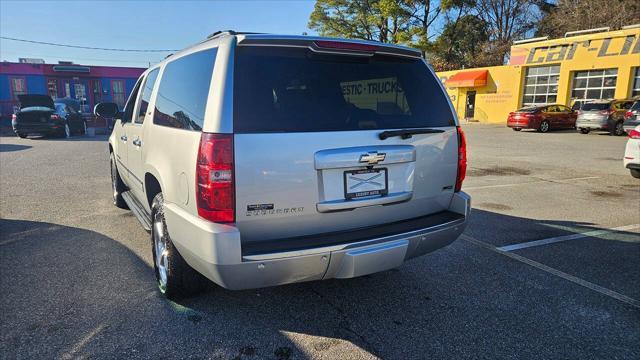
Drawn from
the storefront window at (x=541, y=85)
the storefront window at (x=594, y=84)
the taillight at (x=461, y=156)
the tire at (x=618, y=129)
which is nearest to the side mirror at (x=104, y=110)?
the taillight at (x=461, y=156)

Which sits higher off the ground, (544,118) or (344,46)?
(344,46)

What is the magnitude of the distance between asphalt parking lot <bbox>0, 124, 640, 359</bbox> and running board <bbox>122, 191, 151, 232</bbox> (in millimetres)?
403

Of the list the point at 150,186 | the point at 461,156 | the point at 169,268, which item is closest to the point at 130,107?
the point at 150,186

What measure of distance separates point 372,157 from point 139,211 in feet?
8.84

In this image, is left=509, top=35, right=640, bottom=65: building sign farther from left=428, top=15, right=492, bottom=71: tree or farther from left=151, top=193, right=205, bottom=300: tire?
left=151, top=193, right=205, bottom=300: tire

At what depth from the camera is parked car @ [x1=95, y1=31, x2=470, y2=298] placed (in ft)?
7.92

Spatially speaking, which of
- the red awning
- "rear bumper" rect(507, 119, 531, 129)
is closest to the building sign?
the red awning

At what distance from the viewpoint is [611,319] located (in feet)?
10.1

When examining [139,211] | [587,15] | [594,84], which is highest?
[587,15]

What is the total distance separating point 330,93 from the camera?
2811 millimetres

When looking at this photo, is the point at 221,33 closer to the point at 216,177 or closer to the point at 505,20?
the point at 216,177

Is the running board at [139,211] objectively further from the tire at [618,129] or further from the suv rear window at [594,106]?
the suv rear window at [594,106]

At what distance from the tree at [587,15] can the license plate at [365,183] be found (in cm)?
4143

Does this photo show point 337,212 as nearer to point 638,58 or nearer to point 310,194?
point 310,194
